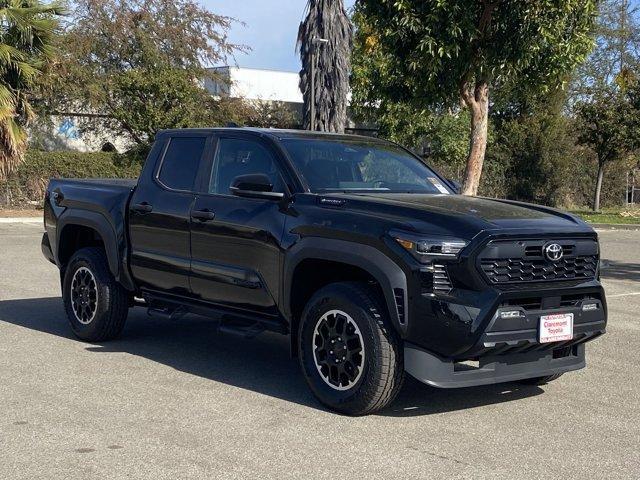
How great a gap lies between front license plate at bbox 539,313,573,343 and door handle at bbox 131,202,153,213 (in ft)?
11.2

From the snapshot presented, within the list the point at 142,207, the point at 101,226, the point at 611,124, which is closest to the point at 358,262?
the point at 142,207

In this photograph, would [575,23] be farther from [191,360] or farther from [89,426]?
[89,426]

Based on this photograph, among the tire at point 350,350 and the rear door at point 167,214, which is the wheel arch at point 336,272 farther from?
the rear door at point 167,214

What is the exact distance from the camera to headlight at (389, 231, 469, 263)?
5527mm

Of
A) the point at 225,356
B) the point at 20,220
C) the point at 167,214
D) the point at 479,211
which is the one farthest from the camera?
the point at 20,220

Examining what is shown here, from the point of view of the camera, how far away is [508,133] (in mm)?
37844

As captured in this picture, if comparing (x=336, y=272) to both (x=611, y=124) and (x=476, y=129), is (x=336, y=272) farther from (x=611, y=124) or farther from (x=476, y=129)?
(x=611, y=124)

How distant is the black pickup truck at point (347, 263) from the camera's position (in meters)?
5.56

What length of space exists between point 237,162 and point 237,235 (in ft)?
2.29

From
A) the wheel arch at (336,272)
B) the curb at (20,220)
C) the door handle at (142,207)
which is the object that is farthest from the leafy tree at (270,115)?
the wheel arch at (336,272)

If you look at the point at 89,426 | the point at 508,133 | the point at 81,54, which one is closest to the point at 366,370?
the point at 89,426

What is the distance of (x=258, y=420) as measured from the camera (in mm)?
5785

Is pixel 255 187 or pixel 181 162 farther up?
pixel 181 162

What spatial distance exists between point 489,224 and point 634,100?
3054 cm
